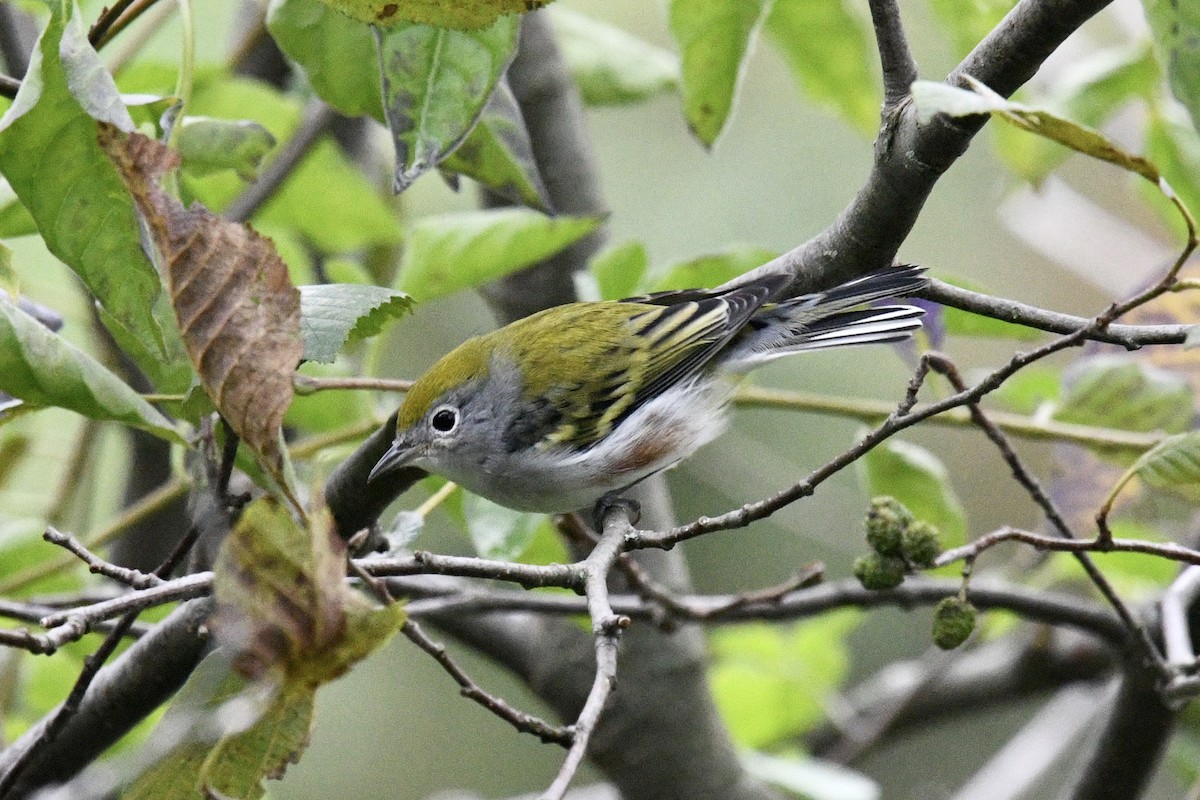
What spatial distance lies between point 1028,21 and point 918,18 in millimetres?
5684

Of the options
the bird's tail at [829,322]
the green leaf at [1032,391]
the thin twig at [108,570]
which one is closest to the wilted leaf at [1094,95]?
the green leaf at [1032,391]

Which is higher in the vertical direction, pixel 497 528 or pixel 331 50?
pixel 331 50

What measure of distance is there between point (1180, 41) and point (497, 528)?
112cm

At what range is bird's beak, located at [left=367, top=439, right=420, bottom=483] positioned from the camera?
62.7 inches

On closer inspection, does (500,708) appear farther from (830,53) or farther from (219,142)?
(830,53)

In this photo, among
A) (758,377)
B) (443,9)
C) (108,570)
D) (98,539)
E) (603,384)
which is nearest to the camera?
(108,570)

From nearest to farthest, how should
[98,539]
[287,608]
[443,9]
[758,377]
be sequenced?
1. [287,608]
2. [443,9]
3. [98,539]
4. [758,377]

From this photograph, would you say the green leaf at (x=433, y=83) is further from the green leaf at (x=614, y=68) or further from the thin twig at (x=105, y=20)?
the green leaf at (x=614, y=68)

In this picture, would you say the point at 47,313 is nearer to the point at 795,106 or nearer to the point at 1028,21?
the point at 1028,21

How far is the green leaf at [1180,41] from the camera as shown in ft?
4.25

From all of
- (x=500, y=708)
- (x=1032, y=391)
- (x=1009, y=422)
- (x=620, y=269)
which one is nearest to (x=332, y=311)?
(x=500, y=708)

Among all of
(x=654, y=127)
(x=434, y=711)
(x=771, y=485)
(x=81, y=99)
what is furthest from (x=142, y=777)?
(x=654, y=127)

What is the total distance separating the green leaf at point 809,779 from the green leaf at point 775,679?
0.17 m

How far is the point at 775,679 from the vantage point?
2.86 meters
